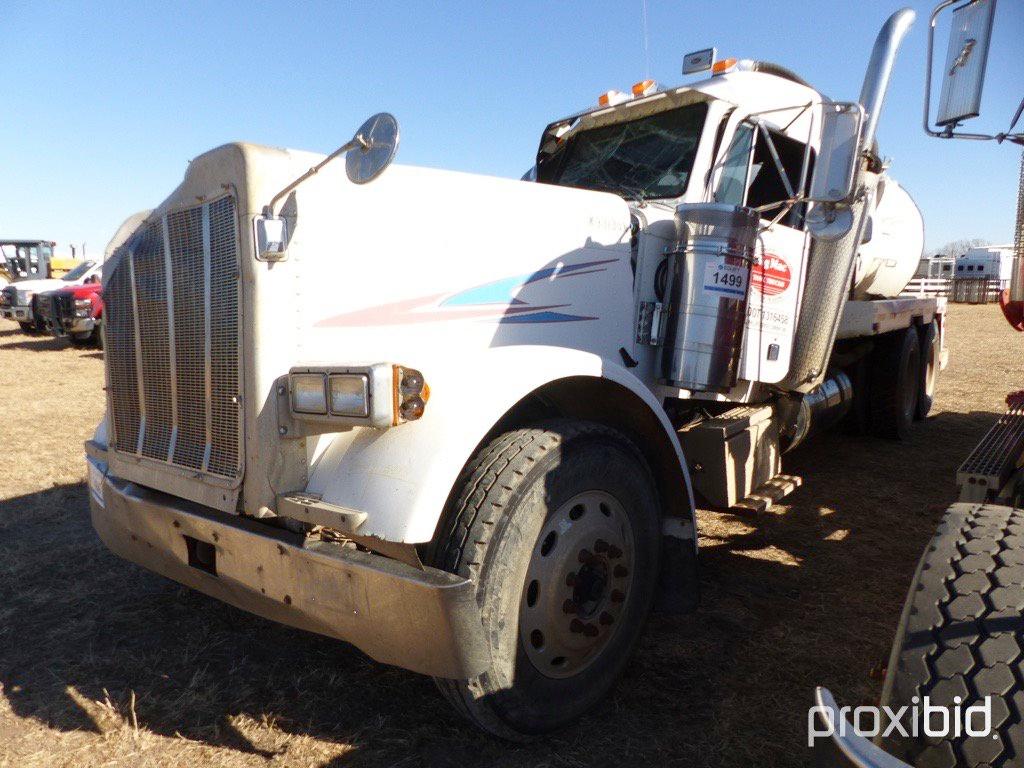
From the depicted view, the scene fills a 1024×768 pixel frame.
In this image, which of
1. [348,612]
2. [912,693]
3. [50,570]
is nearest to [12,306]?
[50,570]

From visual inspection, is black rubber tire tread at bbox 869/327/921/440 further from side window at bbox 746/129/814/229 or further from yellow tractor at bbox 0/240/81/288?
yellow tractor at bbox 0/240/81/288

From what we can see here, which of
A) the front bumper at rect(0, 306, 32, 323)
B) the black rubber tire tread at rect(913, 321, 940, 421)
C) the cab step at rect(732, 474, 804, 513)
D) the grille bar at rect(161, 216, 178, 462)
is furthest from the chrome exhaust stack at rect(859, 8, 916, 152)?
the front bumper at rect(0, 306, 32, 323)

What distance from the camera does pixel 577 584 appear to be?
2.45 meters

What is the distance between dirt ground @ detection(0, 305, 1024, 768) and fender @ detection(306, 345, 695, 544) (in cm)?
92

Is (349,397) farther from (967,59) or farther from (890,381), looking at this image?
(890,381)

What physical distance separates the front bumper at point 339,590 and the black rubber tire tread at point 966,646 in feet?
3.47

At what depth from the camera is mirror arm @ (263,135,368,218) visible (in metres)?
2.01

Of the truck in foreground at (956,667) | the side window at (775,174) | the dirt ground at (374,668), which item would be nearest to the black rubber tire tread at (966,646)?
the truck in foreground at (956,667)

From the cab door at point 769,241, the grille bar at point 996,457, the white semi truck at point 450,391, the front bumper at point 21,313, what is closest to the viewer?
the white semi truck at point 450,391

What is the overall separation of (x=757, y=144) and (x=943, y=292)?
18.8 ft

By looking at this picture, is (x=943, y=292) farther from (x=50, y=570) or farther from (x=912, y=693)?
(x=50, y=570)

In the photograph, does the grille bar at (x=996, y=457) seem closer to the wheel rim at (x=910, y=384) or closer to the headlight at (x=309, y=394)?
the headlight at (x=309, y=394)

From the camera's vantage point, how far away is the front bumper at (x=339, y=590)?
6.32 feet

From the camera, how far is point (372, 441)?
214cm
